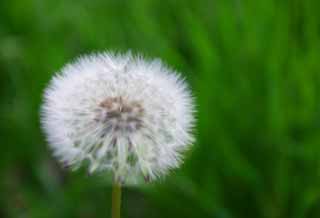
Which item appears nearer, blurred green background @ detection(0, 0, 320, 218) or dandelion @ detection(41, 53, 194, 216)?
dandelion @ detection(41, 53, 194, 216)

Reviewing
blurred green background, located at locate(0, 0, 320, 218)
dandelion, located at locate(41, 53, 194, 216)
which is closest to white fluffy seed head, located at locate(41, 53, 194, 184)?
dandelion, located at locate(41, 53, 194, 216)

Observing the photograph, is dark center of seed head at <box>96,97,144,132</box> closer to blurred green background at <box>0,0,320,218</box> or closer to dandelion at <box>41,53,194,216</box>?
dandelion at <box>41,53,194,216</box>

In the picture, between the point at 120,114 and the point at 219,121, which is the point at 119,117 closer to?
the point at 120,114

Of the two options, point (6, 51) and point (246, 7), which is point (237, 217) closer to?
point (246, 7)

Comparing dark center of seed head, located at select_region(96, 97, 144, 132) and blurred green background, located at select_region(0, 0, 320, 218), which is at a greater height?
blurred green background, located at select_region(0, 0, 320, 218)

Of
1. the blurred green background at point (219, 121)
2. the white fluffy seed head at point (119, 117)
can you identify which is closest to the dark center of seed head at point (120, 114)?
the white fluffy seed head at point (119, 117)
